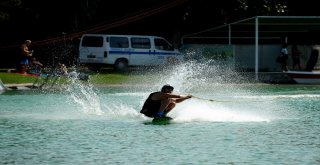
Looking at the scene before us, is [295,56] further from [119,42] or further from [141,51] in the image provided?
[119,42]

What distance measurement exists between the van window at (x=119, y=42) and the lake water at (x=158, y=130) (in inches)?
466

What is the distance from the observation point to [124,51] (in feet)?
157

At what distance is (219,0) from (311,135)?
86.5 ft

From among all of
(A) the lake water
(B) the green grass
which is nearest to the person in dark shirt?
(A) the lake water

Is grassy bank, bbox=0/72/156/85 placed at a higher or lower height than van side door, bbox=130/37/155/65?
lower

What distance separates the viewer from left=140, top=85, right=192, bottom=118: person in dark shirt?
78.2ft

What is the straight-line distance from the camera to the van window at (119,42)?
156 ft

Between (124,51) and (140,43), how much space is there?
3.22 feet

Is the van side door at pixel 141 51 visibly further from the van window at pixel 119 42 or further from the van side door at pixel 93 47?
the van side door at pixel 93 47

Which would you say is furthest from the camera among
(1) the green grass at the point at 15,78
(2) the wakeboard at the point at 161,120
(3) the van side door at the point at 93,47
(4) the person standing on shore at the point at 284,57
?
(3) the van side door at the point at 93,47

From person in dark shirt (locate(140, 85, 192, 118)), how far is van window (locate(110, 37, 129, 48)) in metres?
23.6

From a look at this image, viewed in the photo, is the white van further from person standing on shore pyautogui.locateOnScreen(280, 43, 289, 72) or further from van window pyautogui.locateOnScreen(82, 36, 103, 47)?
person standing on shore pyautogui.locateOnScreen(280, 43, 289, 72)

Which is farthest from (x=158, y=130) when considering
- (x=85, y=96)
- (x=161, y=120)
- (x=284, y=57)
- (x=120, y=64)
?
(x=120, y=64)

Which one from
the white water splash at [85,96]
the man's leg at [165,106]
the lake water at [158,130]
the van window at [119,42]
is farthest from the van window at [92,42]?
the man's leg at [165,106]
